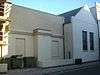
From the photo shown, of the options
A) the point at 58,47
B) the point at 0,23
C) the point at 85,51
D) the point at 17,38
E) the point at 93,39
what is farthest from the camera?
the point at 93,39

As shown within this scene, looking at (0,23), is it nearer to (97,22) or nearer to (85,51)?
(85,51)

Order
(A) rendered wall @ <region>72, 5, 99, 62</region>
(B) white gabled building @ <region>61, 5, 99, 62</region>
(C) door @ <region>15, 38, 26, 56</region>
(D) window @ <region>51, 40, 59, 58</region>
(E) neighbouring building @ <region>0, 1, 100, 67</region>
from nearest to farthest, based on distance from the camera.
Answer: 1. (E) neighbouring building @ <region>0, 1, 100, 67</region>
2. (C) door @ <region>15, 38, 26, 56</region>
3. (D) window @ <region>51, 40, 59, 58</region>
4. (B) white gabled building @ <region>61, 5, 99, 62</region>
5. (A) rendered wall @ <region>72, 5, 99, 62</region>

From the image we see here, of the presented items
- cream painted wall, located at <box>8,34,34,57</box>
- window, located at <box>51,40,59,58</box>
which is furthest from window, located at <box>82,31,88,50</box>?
cream painted wall, located at <box>8,34,34,57</box>

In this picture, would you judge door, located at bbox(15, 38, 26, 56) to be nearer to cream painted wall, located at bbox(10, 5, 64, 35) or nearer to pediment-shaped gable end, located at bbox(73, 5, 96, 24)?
cream painted wall, located at bbox(10, 5, 64, 35)

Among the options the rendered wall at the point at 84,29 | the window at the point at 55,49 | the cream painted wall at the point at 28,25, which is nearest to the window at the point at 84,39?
the rendered wall at the point at 84,29

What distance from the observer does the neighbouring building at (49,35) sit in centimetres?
2353

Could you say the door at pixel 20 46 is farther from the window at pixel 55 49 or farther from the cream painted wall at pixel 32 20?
the window at pixel 55 49

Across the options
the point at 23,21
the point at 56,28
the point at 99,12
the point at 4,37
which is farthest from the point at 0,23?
the point at 99,12

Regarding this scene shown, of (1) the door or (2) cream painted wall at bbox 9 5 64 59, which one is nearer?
(2) cream painted wall at bbox 9 5 64 59

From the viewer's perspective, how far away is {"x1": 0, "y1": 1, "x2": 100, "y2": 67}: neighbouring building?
77.2ft

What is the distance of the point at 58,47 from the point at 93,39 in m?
7.56

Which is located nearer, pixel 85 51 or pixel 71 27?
pixel 71 27

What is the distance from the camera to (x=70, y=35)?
29859mm

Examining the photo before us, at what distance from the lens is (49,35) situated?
26641 mm
